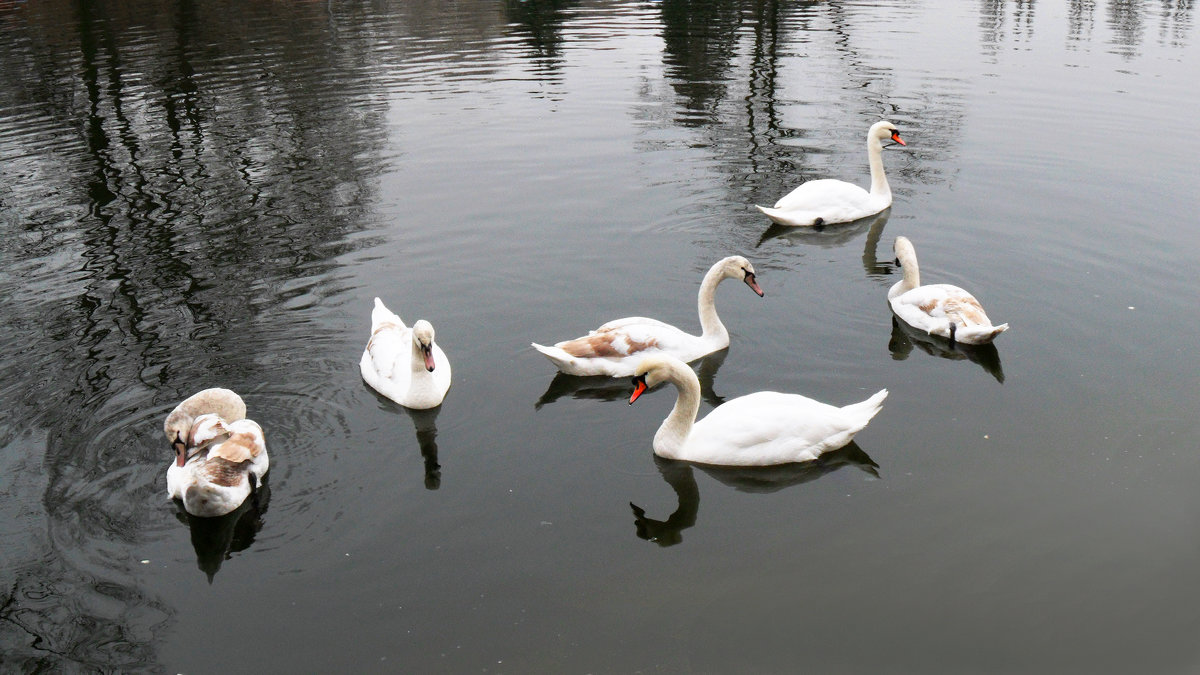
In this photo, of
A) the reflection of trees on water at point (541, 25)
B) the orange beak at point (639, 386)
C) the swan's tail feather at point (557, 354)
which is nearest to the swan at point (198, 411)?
the swan's tail feather at point (557, 354)

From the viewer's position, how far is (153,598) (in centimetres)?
752

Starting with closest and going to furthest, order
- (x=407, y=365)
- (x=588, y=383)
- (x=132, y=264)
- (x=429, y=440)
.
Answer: (x=429, y=440), (x=407, y=365), (x=588, y=383), (x=132, y=264)

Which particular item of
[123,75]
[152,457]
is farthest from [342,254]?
[123,75]

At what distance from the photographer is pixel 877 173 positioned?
1614 centimetres

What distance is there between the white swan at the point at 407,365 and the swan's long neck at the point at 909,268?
5362mm

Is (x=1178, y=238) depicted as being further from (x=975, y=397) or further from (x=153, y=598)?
(x=153, y=598)

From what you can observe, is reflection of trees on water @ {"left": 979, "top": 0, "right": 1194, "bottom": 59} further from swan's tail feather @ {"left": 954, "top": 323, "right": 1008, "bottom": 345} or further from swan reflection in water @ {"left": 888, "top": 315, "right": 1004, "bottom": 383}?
swan's tail feather @ {"left": 954, "top": 323, "right": 1008, "bottom": 345}

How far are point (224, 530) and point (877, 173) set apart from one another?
11.2m

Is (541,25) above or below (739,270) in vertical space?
above

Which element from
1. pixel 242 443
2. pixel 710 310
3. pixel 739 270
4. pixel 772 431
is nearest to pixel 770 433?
pixel 772 431

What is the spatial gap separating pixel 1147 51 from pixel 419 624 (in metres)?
27.9

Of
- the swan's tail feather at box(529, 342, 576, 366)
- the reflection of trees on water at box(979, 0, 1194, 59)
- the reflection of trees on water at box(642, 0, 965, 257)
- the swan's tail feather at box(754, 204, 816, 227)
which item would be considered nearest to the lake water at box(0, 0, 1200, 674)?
the reflection of trees on water at box(642, 0, 965, 257)

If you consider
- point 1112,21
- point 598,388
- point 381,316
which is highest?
point 1112,21

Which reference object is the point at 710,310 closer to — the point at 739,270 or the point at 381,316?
the point at 739,270
